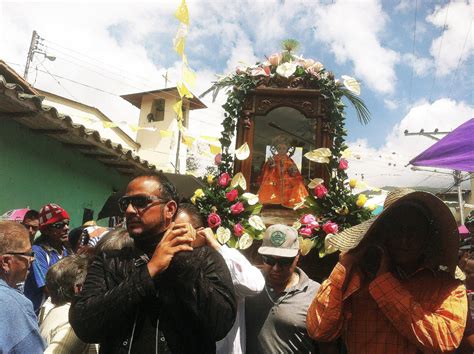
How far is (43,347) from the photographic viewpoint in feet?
6.04

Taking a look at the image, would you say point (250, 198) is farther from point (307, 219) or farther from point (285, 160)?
point (285, 160)

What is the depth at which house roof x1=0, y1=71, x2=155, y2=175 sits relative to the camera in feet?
15.8

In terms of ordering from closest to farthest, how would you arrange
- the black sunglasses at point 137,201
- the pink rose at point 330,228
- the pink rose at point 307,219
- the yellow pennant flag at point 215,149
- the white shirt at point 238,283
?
the black sunglasses at point 137,201 < the white shirt at point 238,283 < the pink rose at point 330,228 < the pink rose at point 307,219 < the yellow pennant flag at point 215,149

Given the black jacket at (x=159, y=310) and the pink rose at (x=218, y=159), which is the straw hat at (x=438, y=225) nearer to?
the black jacket at (x=159, y=310)

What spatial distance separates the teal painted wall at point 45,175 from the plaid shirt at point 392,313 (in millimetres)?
5205

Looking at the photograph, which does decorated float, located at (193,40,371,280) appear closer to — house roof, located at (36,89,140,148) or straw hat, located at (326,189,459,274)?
straw hat, located at (326,189,459,274)

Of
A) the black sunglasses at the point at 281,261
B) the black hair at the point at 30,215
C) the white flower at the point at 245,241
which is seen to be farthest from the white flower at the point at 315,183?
the black hair at the point at 30,215

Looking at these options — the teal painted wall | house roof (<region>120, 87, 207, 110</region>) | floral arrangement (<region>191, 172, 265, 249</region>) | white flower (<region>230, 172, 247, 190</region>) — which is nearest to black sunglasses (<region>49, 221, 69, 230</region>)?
floral arrangement (<region>191, 172, 265, 249</region>)

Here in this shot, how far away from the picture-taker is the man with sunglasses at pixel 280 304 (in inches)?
97.0

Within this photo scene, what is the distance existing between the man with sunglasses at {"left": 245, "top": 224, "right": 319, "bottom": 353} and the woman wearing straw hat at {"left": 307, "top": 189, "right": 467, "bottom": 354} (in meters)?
0.46

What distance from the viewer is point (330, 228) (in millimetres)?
3855

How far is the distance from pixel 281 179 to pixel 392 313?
3.28m

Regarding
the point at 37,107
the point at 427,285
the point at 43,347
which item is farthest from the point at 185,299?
the point at 37,107

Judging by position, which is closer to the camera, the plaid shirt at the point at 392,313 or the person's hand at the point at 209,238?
the plaid shirt at the point at 392,313
